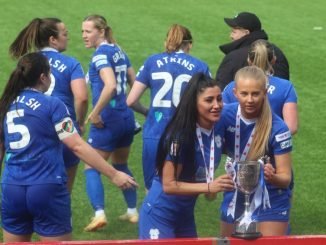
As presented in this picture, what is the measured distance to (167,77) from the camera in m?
8.14

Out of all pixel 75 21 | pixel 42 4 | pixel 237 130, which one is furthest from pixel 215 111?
pixel 42 4

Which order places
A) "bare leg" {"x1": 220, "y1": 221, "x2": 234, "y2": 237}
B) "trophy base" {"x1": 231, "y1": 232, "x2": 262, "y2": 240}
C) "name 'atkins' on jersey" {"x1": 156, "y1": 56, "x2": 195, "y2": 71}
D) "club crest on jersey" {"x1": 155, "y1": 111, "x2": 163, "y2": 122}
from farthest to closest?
"club crest on jersey" {"x1": 155, "y1": 111, "x2": 163, "y2": 122} < "name 'atkins' on jersey" {"x1": 156, "y1": 56, "x2": 195, "y2": 71} < "bare leg" {"x1": 220, "y1": 221, "x2": 234, "y2": 237} < "trophy base" {"x1": 231, "y1": 232, "x2": 262, "y2": 240}

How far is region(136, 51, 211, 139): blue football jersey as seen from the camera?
8.13m

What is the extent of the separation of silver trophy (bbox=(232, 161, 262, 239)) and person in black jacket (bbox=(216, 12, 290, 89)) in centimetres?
263

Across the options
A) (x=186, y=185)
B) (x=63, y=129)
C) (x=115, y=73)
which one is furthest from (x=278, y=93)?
(x=115, y=73)

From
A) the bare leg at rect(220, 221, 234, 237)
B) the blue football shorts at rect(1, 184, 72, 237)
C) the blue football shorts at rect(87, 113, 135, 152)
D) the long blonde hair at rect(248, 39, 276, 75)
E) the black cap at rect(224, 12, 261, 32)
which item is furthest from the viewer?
the blue football shorts at rect(87, 113, 135, 152)

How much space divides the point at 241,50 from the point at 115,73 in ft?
4.43

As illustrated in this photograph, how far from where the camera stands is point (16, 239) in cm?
632

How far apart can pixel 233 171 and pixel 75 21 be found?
14.8 metres

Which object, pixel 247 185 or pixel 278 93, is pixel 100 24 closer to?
pixel 278 93

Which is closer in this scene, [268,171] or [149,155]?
[268,171]

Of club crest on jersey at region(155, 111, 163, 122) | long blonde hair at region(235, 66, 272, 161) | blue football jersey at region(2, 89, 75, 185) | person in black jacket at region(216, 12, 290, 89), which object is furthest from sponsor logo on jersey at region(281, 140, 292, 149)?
club crest on jersey at region(155, 111, 163, 122)

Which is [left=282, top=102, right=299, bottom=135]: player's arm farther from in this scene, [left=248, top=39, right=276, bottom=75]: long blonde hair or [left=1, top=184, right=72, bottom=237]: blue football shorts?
[left=1, top=184, right=72, bottom=237]: blue football shorts

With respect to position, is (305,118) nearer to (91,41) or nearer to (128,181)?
(91,41)
